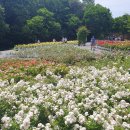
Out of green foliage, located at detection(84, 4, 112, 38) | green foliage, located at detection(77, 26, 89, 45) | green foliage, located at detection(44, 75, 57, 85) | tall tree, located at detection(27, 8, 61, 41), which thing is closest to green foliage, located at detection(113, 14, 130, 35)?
green foliage, located at detection(84, 4, 112, 38)

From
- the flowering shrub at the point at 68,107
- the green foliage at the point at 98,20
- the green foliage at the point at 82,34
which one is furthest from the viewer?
the green foliage at the point at 98,20

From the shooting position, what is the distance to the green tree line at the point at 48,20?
51.2 metres

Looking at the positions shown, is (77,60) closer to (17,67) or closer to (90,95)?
(17,67)

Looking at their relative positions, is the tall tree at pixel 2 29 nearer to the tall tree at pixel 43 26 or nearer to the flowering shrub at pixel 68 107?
the tall tree at pixel 43 26

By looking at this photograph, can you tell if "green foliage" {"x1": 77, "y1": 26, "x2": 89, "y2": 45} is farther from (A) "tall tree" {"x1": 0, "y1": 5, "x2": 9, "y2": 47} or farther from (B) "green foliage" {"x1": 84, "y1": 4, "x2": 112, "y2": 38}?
(B) "green foliage" {"x1": 84, "y1": 4, "x2": 112, "y2": 38}

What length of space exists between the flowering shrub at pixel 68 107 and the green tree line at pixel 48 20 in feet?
122

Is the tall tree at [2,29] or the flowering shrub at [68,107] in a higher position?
the flowering shrub at [68,107]

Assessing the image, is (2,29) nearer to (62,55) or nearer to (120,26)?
(62,55)

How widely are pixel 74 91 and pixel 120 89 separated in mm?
1117

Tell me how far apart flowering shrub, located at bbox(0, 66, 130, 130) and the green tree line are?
122 ft

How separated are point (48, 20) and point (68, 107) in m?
50.6

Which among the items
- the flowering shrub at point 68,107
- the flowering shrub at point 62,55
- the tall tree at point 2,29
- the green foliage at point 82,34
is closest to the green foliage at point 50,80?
the flowering shrub at point 68,107

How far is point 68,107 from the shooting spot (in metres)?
8.28

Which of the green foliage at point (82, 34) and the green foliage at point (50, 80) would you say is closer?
the green foliage at point (50, 80)
